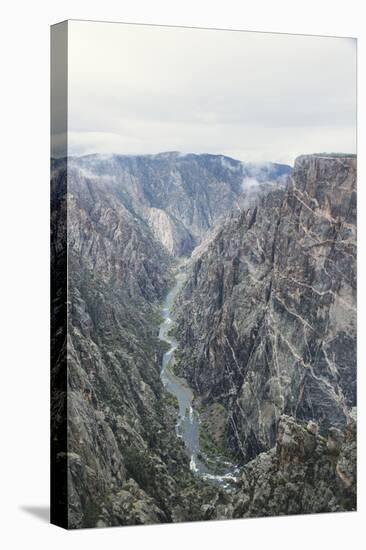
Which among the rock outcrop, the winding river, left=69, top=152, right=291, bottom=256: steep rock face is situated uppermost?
left=69, top=152, right=291, bottom=256: steep rock face

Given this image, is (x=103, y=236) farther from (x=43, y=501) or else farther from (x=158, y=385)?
(x=43, y=501)

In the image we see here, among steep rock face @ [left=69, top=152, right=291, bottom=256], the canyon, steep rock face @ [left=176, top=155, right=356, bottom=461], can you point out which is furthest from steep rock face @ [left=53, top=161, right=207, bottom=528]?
steep rock face @ [left=176, top=155, right=356, bottom=461]

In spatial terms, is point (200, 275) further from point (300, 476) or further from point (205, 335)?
point (300, 476)

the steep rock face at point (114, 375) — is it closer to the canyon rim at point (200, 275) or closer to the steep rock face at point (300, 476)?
the canyon rim at point (200, 275)

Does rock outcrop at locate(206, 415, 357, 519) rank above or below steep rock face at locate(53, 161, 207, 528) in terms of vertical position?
below

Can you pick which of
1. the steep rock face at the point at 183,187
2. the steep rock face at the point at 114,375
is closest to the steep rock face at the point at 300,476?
the steep rock face at the point at 114,375

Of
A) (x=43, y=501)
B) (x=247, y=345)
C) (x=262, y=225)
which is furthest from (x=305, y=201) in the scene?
(x=43, y=501)

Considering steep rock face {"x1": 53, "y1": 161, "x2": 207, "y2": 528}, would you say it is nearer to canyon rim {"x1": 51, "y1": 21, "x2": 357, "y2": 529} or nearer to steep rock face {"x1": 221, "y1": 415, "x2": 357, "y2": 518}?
canyon rim {"x1": 51, "y1": 21, "x2": 357, "y2": 529}
